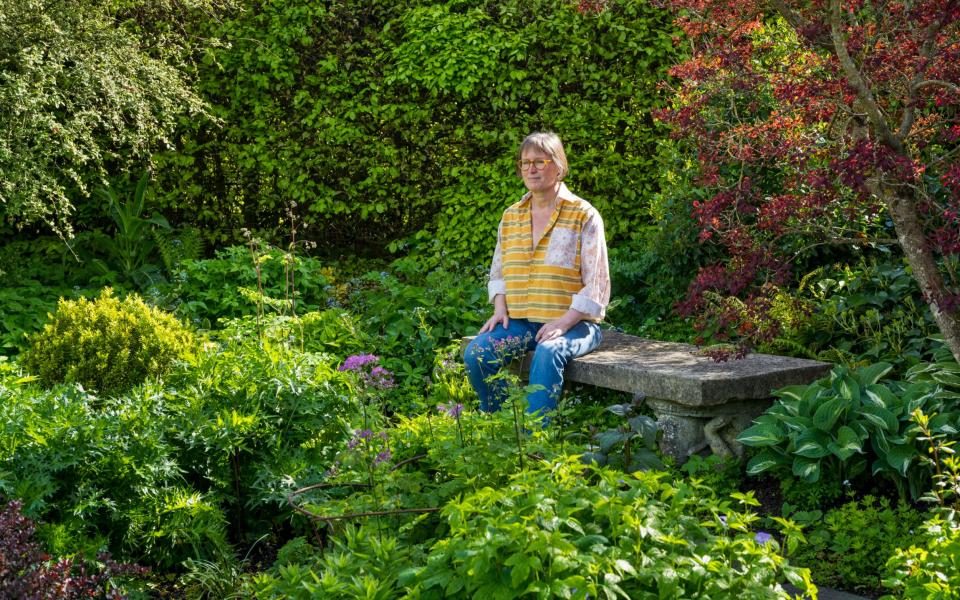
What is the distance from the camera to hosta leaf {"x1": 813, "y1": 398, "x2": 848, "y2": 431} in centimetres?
364

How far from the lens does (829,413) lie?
3658 mm

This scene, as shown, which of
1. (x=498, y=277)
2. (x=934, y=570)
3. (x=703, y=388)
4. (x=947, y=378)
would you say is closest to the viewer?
(x=934, y=570)

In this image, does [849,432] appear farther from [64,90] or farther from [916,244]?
[64,90]

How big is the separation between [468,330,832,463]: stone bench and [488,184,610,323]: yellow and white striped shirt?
0.34m

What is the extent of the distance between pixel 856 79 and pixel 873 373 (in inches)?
47.5

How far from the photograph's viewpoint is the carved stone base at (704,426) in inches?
165

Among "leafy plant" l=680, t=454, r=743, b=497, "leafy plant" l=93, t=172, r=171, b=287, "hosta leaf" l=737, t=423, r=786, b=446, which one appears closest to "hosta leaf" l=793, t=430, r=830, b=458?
"hosta leaf" l=737, t=423, r=786, b=446

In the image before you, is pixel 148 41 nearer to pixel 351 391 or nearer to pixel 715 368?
pixel 351 391

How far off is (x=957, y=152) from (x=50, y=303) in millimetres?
6449

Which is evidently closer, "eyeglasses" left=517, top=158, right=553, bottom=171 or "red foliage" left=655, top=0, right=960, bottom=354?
"red foliage" left=655, top=0, right=960, bottom=354

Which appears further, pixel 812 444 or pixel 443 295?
pixel 443 295

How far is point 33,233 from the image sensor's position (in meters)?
8.55

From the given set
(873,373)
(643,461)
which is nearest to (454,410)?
(643,461)

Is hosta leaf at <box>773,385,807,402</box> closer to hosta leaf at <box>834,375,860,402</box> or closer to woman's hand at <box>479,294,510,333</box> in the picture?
hosta leaf at <box>834,375,860,402</box>
